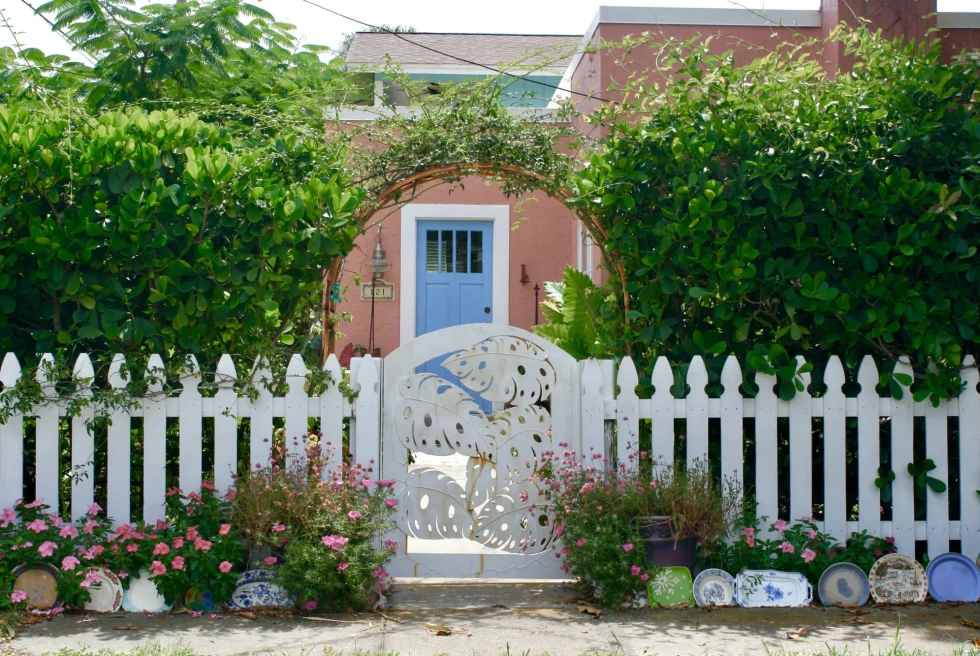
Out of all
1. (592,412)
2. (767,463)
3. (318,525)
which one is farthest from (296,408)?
(767,463)

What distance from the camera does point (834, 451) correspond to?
4.88m

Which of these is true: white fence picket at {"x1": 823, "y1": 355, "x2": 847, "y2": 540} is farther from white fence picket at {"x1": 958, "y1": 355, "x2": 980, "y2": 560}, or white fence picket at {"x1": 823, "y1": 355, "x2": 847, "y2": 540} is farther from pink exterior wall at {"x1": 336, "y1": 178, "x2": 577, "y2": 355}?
pink exterior wall at {"x1": 336, "y1": 178, "x2": 577, "y2": 355}

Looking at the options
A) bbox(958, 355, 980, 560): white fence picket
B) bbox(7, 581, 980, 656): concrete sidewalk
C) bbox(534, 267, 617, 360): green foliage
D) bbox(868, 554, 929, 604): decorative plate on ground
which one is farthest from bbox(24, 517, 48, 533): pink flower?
bbox(958, 355, 980, 560): white fence picket

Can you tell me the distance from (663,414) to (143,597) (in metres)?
2.74

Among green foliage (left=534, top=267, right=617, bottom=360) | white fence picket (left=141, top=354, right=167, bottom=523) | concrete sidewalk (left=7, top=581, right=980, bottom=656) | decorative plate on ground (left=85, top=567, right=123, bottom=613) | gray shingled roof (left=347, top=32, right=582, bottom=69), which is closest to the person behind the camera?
concrete sidewalk (left=7, top=581, right=980, bottom=656)

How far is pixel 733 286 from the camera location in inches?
188

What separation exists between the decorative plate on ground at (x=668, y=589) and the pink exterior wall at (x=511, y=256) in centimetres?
653

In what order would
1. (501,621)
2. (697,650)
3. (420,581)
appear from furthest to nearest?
(420,581), (501,621), (697,650)

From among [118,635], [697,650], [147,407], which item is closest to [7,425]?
[147,407]

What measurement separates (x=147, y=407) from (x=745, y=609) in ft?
10.3

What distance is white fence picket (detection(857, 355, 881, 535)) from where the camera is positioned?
4895 mm

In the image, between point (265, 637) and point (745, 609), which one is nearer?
point (265, 637)

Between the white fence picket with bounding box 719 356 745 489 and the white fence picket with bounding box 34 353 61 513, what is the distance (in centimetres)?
342

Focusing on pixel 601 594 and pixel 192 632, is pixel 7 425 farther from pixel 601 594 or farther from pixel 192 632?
pixel 601 594
